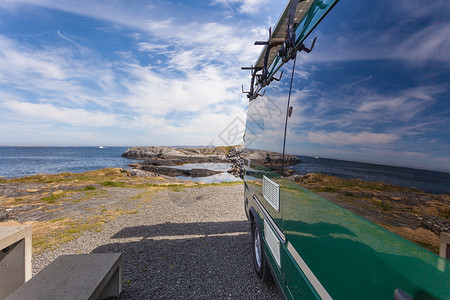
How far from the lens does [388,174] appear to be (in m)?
0.95

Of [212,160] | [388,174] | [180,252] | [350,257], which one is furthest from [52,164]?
[388,174]

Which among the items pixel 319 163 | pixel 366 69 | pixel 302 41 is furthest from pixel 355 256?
pixel 302 41

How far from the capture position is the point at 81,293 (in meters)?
2.32

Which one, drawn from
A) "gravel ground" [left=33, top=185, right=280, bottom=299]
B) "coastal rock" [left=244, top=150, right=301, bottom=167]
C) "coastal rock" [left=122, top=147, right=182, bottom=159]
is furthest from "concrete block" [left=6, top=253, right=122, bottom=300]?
"coastal rock" [left=122, top=147, right=182, bottom=159]

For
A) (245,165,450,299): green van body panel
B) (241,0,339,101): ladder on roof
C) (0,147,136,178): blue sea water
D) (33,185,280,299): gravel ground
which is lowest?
(0,147,136,178): blue sea water

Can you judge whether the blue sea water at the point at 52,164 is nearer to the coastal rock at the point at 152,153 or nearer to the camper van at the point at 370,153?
the coastal rock at the point at 152,153

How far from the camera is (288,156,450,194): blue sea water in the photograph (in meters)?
0.78

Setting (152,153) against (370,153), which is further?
(152,153)

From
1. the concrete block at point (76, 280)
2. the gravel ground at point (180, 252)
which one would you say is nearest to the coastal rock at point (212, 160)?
the gravel ground at point (180, 252)

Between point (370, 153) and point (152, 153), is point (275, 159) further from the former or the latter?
point (152, 153)

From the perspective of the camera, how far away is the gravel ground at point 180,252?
10.7ft

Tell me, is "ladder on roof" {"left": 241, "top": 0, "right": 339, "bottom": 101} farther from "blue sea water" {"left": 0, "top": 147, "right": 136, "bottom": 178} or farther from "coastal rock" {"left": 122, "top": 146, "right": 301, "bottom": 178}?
"blue sea water" {"left": 0, "top": 147, "right": 136, "bottom": 178}

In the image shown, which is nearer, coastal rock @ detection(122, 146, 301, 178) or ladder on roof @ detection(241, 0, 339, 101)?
ladder on roof @ detection(241, 0, 339, 101)

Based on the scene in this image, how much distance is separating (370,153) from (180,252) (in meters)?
4.29
